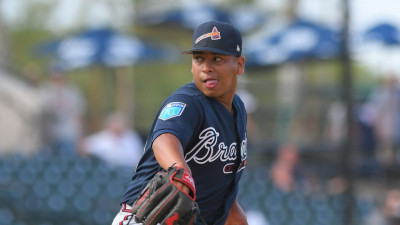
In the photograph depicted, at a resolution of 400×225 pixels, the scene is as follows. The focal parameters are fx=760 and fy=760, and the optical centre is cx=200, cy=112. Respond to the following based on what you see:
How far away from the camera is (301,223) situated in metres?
10.5

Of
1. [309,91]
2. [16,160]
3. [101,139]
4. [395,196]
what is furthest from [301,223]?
[309,91]

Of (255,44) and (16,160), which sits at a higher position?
(255,44)

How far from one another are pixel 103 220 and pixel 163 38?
8.78 metres

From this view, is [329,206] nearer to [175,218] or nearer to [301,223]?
[301,223]

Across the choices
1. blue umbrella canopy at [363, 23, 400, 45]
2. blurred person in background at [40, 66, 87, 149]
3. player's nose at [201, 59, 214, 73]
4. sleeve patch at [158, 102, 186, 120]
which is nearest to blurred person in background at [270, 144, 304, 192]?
blue umbrella canopy at [363, 23, 400, 45]

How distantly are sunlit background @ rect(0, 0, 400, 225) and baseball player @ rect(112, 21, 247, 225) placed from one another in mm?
4832

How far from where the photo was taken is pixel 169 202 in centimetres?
332

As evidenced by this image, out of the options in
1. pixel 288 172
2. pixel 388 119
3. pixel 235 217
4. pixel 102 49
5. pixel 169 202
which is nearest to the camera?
pixel 169 202

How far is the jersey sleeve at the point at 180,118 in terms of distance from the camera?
137 inches

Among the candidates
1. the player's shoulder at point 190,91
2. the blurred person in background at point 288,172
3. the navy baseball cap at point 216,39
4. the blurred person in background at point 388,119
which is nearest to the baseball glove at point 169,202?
the player's shoulder at point 190,91

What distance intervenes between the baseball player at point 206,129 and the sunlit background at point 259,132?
483 centimetres

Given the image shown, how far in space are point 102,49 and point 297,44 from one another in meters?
3.21

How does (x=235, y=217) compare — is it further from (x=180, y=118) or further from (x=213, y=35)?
(x=213, y=35)

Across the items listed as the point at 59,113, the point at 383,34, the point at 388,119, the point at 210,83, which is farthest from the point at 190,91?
the point at 383,34
